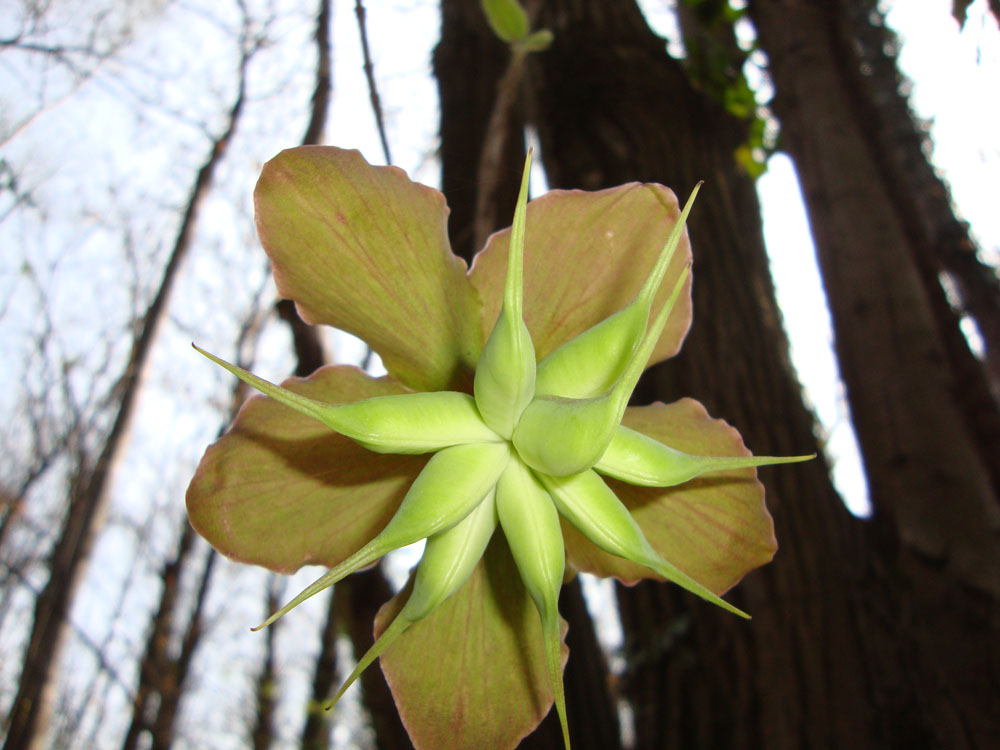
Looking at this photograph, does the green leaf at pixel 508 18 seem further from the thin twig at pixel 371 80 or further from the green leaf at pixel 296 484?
the green leaf at pixel 296 484

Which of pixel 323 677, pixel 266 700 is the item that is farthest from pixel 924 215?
pixel 266 700

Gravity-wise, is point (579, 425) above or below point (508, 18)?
below

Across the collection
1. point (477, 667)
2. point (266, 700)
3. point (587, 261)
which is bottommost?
point (477, 667)

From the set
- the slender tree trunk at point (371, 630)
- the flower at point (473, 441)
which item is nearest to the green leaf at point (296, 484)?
the flower at point (473, 441)

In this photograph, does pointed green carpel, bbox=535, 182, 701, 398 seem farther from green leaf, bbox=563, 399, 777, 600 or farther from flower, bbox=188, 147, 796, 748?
green leaf, bbox=563, 399, 777, 600

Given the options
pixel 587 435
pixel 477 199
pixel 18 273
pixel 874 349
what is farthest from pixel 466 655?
pixel 18 273

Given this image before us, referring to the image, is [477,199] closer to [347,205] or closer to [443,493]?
[347,205]

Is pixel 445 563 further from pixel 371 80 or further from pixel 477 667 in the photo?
pixel 371 80
